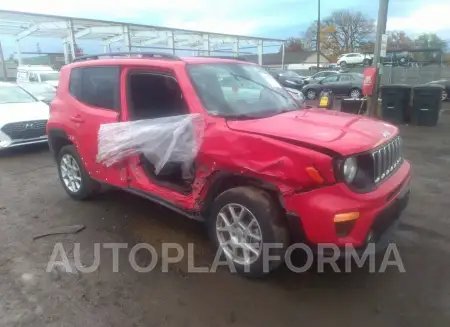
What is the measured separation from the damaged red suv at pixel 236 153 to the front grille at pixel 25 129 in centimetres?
385

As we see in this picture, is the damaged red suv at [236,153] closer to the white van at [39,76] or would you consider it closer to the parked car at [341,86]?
the white van at [39,76]

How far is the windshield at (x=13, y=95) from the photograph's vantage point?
9023mm

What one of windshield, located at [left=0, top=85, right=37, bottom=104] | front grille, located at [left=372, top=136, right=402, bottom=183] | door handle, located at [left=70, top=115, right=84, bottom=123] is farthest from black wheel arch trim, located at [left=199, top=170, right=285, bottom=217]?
windshield, located at [left=0, top=85, right=37, bottom=104]

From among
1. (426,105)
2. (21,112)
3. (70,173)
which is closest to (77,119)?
(70,173)

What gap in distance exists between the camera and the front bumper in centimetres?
268

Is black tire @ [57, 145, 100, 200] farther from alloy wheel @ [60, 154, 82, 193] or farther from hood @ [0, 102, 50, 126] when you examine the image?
hood @ [0, 102, 50, 126]

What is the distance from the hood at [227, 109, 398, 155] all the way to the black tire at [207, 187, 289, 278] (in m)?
0.49

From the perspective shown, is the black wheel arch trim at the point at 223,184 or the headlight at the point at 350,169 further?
the black wheel arch trim at the point at 223,184

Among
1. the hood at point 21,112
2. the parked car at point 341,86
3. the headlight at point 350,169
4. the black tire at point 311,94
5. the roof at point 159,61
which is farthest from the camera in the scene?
the black tire at point 311,94

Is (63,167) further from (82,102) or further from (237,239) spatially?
(237,239)

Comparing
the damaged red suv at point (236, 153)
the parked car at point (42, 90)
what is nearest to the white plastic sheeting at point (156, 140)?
the damaged red suv at point (236, 153)

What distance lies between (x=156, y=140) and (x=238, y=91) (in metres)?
0.95

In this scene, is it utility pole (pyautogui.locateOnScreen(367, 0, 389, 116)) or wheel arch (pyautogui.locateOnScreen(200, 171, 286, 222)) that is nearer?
wheel arch (pyautogui.locateOnScreen(200, 171, 286, 222))

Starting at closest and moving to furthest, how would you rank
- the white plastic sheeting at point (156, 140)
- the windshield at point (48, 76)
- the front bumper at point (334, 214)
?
the front bumper at point (334, 214) < the white plastic sheeting at point (156, 140) < the windshield at point (48, 76)
